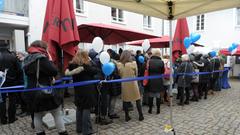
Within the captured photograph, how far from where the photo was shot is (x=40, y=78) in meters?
4.11

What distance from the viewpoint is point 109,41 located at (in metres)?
9.16

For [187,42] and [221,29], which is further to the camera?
[221,29]

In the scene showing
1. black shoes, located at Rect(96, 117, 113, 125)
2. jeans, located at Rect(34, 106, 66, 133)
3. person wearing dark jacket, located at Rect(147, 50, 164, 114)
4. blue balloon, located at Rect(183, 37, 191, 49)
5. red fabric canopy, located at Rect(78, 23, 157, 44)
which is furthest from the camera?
blue balloon, located at Rect(183, 37, 191, 49)

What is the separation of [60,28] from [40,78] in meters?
1.25

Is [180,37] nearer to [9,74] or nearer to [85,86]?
[85,86]

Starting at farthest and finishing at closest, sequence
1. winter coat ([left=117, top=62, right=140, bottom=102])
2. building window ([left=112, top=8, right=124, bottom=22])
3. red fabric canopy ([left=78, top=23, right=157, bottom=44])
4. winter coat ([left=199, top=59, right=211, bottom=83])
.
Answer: building window ([left=112, top=8, right=124, bottom=22]), winter coat ([left=199, top=59, right=211, bottom=83]), red fabric canopy ([left=78, top=23, right=157, bottom=44]), winter coat ([left=117, top=62, right=140, bottom=102])

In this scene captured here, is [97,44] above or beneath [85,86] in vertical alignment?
above

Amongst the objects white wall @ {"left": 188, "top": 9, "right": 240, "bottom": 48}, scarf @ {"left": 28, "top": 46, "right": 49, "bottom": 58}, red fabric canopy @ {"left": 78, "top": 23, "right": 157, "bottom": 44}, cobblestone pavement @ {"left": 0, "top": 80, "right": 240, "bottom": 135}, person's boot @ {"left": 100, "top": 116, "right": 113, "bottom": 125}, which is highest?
white wall @ {"left": 188, "top": 9, "right": 240, "bottom": 48}

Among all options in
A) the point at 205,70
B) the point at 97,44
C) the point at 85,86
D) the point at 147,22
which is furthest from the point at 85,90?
the point at 147,22

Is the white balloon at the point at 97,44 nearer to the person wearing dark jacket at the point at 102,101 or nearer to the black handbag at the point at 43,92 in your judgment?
the person wearing dark jacket at the point at 102,101

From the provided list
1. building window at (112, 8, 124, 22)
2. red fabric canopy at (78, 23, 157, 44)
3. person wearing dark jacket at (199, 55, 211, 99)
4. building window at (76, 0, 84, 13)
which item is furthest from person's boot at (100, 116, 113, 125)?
building window at (112, 8, 124, 22)

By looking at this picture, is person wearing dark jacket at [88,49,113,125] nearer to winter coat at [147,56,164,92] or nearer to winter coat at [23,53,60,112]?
winter coat at [147,56,164,92]

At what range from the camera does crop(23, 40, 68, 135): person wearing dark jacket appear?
3986 mm

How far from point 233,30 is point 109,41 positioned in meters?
14.8
